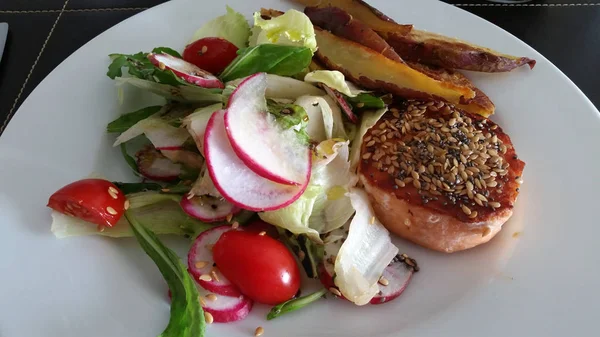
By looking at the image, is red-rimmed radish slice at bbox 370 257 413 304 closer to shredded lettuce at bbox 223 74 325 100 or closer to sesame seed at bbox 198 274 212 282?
sesame seed at bbox 198 274 212 282

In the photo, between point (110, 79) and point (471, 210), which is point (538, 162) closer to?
point (471, 210)

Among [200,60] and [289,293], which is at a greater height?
[200,60]

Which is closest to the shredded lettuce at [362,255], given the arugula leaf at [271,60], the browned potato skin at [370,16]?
the arugula leaf at [271,60]

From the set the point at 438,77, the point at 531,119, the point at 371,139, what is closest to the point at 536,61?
the point at 531,119

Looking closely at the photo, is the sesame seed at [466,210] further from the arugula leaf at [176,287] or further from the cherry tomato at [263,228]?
the arugula leaf at [176,287]

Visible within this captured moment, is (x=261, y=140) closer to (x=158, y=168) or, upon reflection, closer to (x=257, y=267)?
(x=257, y=267)
